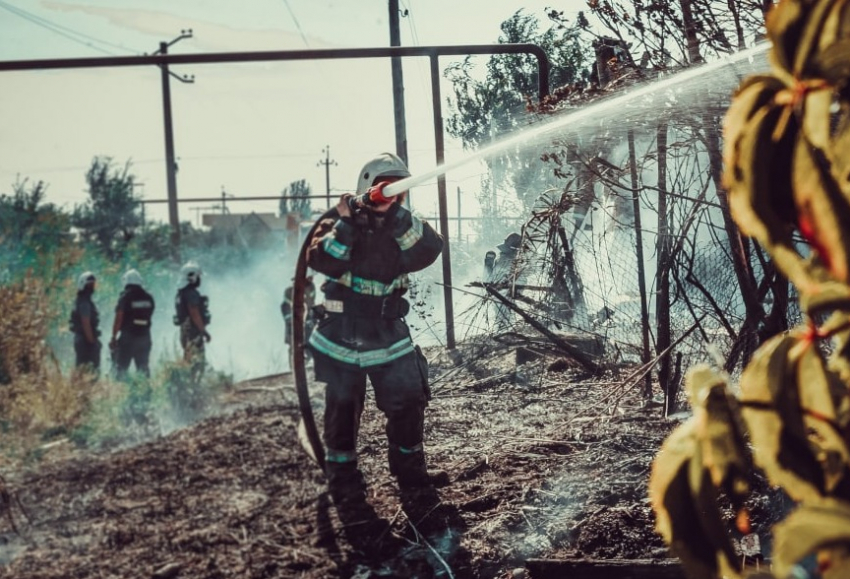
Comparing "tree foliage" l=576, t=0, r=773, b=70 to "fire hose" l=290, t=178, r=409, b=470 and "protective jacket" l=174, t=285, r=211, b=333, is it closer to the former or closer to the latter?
"fire hose" l=290, t=178, r=409, b=470

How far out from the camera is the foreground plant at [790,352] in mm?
539

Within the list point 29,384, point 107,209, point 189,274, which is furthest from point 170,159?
point 29,384

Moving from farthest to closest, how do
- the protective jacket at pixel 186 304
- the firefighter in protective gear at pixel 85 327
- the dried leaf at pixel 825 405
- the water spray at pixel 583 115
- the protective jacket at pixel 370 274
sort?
the protective jacket at pixel 186 304 < the firefighter in protective gear at pixel 85 327 < the protective jacket at pixel 370 274 < the water spray at pixel 583 115 < the dried leaf at pixel 825 405

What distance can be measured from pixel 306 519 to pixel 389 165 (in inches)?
75.1

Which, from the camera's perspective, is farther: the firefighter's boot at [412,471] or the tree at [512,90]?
the firefighter's boot at [412,471]

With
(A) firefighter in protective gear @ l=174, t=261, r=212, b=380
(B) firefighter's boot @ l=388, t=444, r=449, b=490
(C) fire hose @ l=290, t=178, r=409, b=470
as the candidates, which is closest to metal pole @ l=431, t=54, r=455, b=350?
(C) fire hose @ l=290, t=178, r=409, b=470

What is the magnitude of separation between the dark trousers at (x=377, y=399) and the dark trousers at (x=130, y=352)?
7939 mm

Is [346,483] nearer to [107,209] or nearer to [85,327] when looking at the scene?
[85,327]

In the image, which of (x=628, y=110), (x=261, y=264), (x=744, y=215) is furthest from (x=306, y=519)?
(x=261, y=264)

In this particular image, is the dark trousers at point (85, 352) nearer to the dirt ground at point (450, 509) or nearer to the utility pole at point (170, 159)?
the dirt ground at point (450, 509)

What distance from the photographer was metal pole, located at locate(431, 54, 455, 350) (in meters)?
3.26

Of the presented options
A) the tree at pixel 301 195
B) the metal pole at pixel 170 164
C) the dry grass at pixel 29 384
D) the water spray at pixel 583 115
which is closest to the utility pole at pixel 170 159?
the metal pole at pixel 170 164

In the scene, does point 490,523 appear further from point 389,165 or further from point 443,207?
point 389,165

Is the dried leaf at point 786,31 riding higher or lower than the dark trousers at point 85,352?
higher
